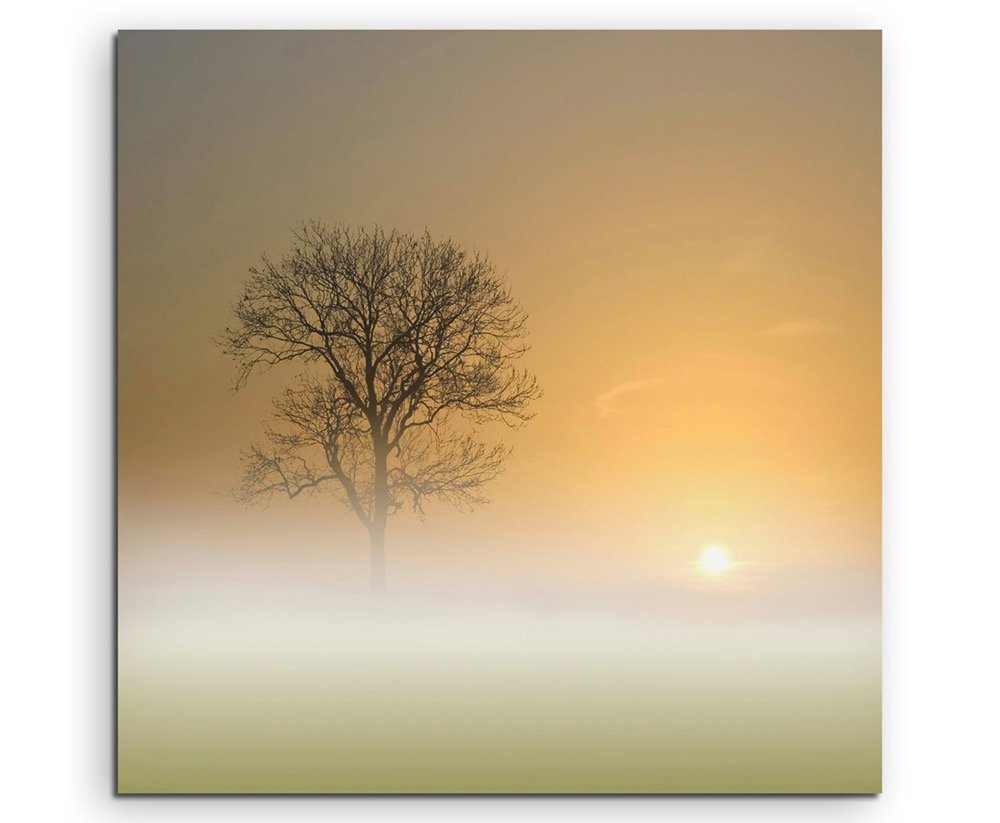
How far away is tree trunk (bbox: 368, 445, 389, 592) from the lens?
3479 millimetres

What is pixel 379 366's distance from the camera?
11.5 ft

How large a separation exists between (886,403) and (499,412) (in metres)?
1.21

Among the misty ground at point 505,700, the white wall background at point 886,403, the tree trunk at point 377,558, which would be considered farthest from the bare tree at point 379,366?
the white wall background at point 886,403

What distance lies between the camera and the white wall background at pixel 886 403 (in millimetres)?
3520

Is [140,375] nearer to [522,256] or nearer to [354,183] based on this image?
[354,183]

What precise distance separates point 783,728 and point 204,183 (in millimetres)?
2456

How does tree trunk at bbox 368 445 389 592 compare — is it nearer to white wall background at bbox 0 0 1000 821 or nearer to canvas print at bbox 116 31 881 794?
canvas print at bbox 116 31 881 794

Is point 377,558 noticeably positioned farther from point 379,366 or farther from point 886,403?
point 886,403

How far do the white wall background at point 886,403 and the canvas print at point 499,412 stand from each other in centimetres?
10

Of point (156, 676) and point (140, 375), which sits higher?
point (140, 375)

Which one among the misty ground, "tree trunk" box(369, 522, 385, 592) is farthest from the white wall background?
"tree trunk" box(369, 522, 385, 592)

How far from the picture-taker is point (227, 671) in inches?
138

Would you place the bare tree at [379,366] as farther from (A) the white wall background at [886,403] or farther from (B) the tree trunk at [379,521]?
(A) the white wall background at [886,403]

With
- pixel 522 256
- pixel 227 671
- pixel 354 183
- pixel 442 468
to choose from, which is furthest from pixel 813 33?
pixel 227 671
